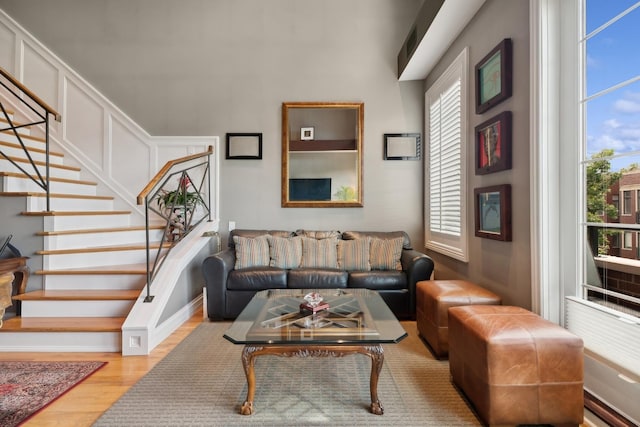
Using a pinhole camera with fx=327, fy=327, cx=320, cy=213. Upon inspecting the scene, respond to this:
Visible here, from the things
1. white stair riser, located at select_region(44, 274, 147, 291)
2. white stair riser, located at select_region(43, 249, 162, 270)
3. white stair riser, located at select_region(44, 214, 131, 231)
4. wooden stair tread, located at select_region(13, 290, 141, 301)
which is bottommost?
wooden stair tread, located at select_region(13, 290, 141, 301)

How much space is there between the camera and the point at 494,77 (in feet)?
8.36

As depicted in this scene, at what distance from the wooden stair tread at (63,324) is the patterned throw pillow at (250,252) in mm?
1169

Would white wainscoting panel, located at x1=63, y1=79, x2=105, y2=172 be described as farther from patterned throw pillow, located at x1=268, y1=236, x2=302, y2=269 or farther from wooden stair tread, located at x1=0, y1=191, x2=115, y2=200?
patterned throw pillow, located at x1=268, y1=236, x2=302, y2=269

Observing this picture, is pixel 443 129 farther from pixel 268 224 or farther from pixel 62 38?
pixel 62 38

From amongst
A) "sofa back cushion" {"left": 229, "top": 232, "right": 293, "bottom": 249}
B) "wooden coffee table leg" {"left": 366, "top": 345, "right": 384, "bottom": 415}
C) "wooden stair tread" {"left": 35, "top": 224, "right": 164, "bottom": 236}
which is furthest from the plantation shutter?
"wooden stair tread" {"left": 35, "top": 224, "right": 164, "bottom": 236}

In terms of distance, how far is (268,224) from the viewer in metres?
4.33

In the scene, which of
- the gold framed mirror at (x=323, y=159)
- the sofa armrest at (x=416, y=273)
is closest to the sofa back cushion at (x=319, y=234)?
the gold framed mirror at (x=323, y=159)

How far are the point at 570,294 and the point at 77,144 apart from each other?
5493mm

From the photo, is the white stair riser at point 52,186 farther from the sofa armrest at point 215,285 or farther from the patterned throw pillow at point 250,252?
the patterned throw pillow at point 250,252

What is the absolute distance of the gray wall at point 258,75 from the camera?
432 cm

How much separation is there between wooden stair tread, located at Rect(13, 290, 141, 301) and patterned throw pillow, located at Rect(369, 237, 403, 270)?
2.31 m

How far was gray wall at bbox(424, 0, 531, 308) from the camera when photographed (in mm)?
2205

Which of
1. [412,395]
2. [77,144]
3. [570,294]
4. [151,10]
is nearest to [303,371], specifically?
[412,395]

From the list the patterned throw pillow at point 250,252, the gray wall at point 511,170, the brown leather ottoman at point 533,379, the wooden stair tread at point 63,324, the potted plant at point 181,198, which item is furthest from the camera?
the potted plant at point 181,198
